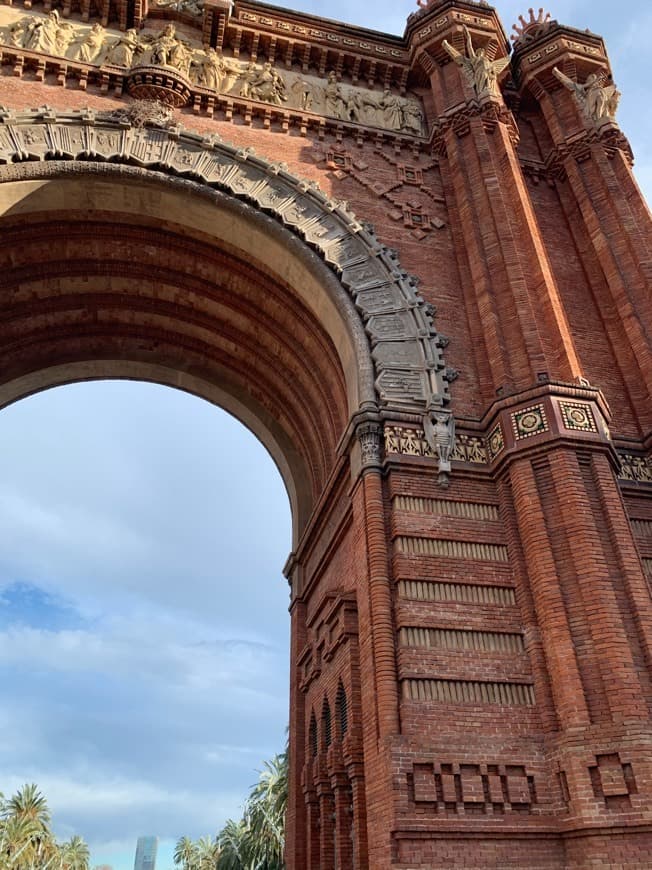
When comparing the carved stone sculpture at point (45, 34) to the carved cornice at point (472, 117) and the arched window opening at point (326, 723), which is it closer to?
the carved cornice at point (472, 117)

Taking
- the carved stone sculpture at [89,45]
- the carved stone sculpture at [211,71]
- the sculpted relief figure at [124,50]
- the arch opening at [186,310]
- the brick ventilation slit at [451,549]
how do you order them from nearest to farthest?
the brick ventilation slit at [451,549] < the arch opening at [186,310] < the carved stone sculpture at [89,45] < the sculpted relief figure at [124,50] < the carved stone sculpture at [211,71]

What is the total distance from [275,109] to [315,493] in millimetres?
7047

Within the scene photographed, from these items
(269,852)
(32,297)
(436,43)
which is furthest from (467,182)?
(269,852)

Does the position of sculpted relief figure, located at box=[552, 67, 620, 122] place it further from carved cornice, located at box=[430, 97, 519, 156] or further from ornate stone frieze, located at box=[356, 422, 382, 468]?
ornate stone frieze, located at box=[356, 422, 382, 468]

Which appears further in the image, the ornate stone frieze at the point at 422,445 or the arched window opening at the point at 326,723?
the arched window opening at the point at 326,723

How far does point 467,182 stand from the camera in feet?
39.6

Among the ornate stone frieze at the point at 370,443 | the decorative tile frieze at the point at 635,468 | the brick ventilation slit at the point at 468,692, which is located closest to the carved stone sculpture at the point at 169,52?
the ornate stone frieze at the point at 370,443

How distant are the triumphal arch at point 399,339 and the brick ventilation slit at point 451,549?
0.03m

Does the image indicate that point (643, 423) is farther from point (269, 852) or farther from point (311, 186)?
point (269, 852)

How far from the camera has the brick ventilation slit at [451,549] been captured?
8156mm

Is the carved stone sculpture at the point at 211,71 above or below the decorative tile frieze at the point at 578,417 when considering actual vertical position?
above

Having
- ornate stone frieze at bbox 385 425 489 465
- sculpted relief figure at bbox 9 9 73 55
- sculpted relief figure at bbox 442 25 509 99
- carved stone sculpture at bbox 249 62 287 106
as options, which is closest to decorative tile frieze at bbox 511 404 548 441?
ornate stone frieze at bbox 385 425 489 465

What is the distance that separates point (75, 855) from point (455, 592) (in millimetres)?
52366

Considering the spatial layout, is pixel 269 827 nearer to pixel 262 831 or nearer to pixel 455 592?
pixel 262 831
